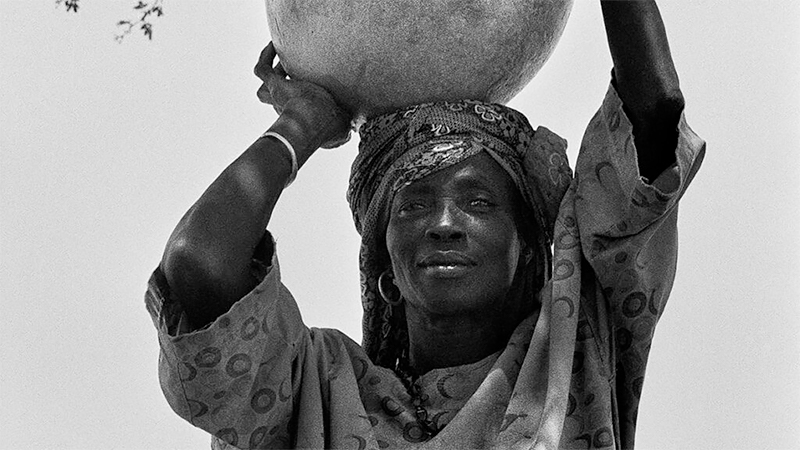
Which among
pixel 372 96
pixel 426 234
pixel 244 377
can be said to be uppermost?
pixel 372 96

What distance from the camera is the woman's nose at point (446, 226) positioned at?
19.8 ft

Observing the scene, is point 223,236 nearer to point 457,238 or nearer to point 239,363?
point 239,363

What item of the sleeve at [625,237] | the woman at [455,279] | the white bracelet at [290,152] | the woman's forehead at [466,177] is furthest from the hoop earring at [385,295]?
the sleeve at [625,237]

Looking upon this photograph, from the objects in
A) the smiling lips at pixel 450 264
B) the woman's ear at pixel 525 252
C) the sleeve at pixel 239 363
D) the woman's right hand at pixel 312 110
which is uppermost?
the woman's right hand at pixel 312 110

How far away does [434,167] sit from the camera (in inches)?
242

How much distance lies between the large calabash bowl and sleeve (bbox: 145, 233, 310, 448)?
552 millimetres

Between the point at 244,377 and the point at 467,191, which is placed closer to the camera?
the point at 244,377

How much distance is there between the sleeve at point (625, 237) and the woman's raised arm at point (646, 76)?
4cm

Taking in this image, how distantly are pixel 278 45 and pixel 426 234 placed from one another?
722 mm

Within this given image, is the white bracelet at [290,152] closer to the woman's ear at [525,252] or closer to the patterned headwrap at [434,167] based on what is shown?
the patterned headwrap at [434,167]

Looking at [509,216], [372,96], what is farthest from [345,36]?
[509,216]

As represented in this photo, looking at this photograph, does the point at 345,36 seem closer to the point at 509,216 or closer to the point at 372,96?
the point at 372,96

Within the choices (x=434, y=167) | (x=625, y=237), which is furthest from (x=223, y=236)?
(x=625, y=237)

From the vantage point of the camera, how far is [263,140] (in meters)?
6.12
